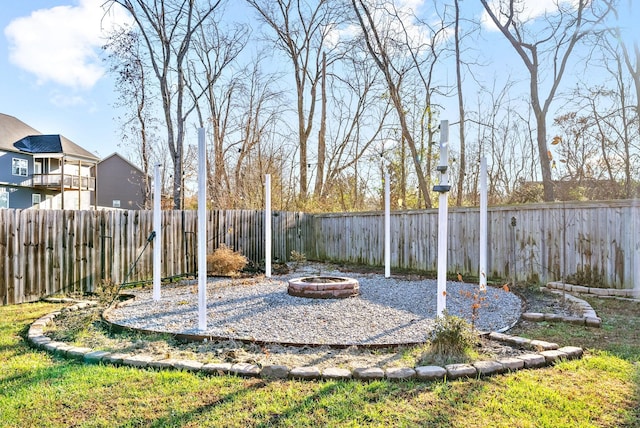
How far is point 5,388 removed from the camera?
2.64m

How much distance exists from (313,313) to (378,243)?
17.2ft

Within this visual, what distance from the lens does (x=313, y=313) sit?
4871 mm

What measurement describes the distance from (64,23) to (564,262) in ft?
35.3

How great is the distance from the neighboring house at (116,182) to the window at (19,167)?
5.79m

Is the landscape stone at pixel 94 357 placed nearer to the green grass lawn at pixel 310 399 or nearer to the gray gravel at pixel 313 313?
the green grass lawn at pixel 310 399

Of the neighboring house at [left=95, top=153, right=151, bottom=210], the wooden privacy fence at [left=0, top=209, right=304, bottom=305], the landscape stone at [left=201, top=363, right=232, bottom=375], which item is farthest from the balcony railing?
the landscape stone at [left=201, top=363, right=232, bottom=375]

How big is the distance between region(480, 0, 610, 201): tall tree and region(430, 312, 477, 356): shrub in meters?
6.28

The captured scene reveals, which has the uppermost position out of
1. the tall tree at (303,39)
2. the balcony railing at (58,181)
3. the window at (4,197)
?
the tall tree at (303,39)

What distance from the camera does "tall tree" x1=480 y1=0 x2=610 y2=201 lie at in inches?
334

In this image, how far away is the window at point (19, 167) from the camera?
62.4 ft

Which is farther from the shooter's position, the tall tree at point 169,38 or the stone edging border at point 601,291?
the tall tree at point 169,38

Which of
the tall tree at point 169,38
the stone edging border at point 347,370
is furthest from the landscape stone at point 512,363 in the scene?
the tall tree at point 169,38

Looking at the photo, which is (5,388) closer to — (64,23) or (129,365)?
(129,365)

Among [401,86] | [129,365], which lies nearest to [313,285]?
[129,365]
